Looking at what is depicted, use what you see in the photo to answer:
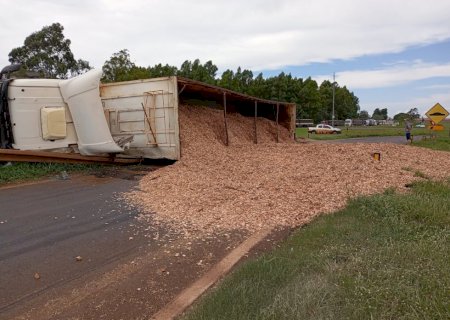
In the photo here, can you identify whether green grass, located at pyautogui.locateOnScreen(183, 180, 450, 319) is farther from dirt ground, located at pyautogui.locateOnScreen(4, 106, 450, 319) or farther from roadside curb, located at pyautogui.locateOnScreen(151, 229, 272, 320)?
dirt ground, located at pyautogui.locateOnScreen(4, 106, 450, 319)

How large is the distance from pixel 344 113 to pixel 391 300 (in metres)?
90.4

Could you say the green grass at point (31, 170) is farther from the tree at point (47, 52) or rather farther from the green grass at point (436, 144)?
the tree at point (47, 52)

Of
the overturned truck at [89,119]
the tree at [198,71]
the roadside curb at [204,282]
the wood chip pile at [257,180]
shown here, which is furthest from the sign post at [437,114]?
the tree at [198,71]

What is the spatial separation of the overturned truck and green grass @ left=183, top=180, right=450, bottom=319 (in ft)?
23.5

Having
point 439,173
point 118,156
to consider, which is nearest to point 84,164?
point 118,156

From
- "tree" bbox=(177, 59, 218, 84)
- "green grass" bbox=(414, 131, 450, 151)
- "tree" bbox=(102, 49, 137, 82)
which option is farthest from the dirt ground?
"tree" bbox=(177, 59, 218, 84)

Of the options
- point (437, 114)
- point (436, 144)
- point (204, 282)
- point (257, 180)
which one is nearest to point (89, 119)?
point (257, 180)

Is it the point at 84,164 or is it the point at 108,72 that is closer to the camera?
the point at 84,164

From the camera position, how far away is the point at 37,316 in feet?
11.9

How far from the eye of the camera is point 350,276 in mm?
3672

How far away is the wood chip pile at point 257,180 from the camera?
6801 millimetres

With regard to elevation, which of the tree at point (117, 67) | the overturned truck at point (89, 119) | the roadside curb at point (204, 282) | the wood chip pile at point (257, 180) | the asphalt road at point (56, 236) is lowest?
the roadside curb at point (204, 282)

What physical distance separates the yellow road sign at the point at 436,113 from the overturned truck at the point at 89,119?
1882cm

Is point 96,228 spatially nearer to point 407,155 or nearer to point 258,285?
point 258,285
